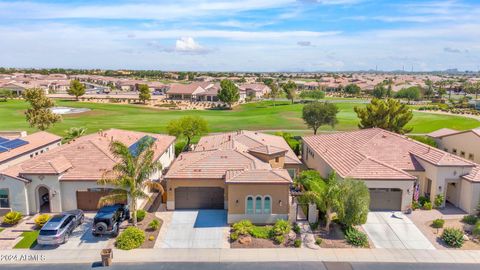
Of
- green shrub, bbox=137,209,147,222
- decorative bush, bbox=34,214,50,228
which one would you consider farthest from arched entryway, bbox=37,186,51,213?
green shrub, bbox=137,209,147,222

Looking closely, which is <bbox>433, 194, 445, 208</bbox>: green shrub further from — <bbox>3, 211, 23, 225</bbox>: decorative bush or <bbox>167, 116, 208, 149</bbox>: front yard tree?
<bbox>3, 211, 23, 225</bbox>: decorative bush

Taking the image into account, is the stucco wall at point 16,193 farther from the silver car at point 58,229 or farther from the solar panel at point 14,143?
the solar panel at point 14,143

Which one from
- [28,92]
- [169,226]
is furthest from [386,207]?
[28,92]

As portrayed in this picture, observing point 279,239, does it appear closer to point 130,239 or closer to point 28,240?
point 130,239

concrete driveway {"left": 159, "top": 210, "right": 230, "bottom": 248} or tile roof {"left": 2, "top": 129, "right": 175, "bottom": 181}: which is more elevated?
tile roof {"left": 2, "top": 129, "right": 175, "bottom": 181}

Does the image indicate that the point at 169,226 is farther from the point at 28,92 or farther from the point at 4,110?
the point at 4,110
